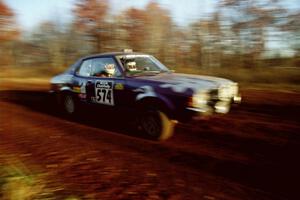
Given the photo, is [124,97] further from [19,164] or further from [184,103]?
[19,164]

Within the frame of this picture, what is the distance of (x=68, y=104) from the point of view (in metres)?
8.97

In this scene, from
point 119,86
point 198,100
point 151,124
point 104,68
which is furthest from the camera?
point 104,68

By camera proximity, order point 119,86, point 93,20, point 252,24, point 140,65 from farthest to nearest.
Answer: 1. point 93,20
2. point 252,24
3. point 140,65
4. point 119,86

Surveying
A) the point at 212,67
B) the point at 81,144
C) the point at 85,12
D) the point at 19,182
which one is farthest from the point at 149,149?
the point at 85,12

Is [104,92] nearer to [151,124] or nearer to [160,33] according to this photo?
[151,124]

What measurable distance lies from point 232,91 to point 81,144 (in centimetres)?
315

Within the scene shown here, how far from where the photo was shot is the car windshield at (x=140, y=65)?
7029 mm

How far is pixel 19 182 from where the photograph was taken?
160 inches

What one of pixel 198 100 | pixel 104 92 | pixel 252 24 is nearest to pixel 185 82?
pixel 198 100

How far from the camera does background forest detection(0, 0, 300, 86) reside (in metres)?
18.7

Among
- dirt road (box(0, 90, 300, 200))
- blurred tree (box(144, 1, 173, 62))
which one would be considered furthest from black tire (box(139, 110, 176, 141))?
blurred tree (box(144, 1, 173, 62))

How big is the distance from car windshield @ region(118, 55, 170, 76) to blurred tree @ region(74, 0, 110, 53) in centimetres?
2038

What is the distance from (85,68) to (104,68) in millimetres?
872

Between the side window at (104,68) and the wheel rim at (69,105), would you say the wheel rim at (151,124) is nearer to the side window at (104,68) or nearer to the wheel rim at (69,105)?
the side window at (104,68)
